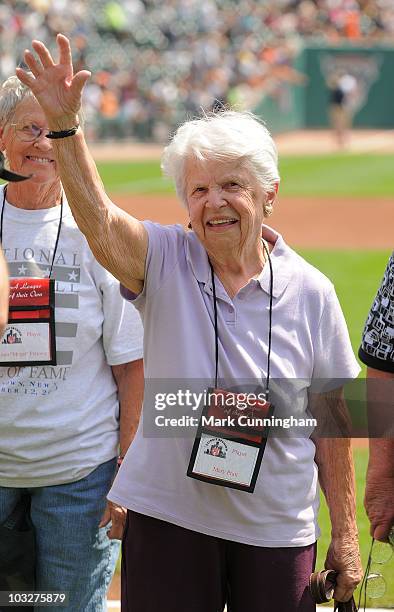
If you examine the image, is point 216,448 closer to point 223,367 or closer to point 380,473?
point 223,367

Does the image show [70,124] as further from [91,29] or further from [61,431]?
[91,29]

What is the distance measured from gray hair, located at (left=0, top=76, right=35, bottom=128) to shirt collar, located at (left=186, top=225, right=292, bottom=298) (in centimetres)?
71

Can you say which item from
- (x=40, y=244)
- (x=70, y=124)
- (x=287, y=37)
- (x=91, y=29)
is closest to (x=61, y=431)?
(x=40, y=244)

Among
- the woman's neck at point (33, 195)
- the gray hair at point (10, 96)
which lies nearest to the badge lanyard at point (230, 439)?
the woman's neck at point (33, 195)

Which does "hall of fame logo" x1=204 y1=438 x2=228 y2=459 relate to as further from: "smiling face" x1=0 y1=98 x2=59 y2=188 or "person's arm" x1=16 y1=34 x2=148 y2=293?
"smiling face" x1=0 y1=98 x2=59 y2=188

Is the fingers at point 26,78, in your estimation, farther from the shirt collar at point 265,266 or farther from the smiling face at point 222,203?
the shirt collar at point 265,266

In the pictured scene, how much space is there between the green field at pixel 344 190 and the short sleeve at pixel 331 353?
1569mm

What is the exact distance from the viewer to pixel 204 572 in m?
2.94

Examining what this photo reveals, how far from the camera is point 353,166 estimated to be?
25328 millimetres

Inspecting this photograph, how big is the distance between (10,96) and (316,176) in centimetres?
2018

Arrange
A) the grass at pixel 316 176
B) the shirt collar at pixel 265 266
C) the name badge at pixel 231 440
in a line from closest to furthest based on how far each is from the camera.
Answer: the name badge at pixel 231 440, the shirt collar at pixel 265 266, the grass at pixel 316 176

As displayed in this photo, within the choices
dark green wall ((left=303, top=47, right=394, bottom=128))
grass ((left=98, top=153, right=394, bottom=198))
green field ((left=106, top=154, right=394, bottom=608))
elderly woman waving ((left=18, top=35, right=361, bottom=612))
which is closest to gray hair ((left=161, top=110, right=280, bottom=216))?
elderly woman waving ((left=18, top=35, right=361, bottom=612))

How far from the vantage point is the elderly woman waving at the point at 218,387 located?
2.93 meters

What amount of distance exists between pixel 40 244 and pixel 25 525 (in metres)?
0.86
